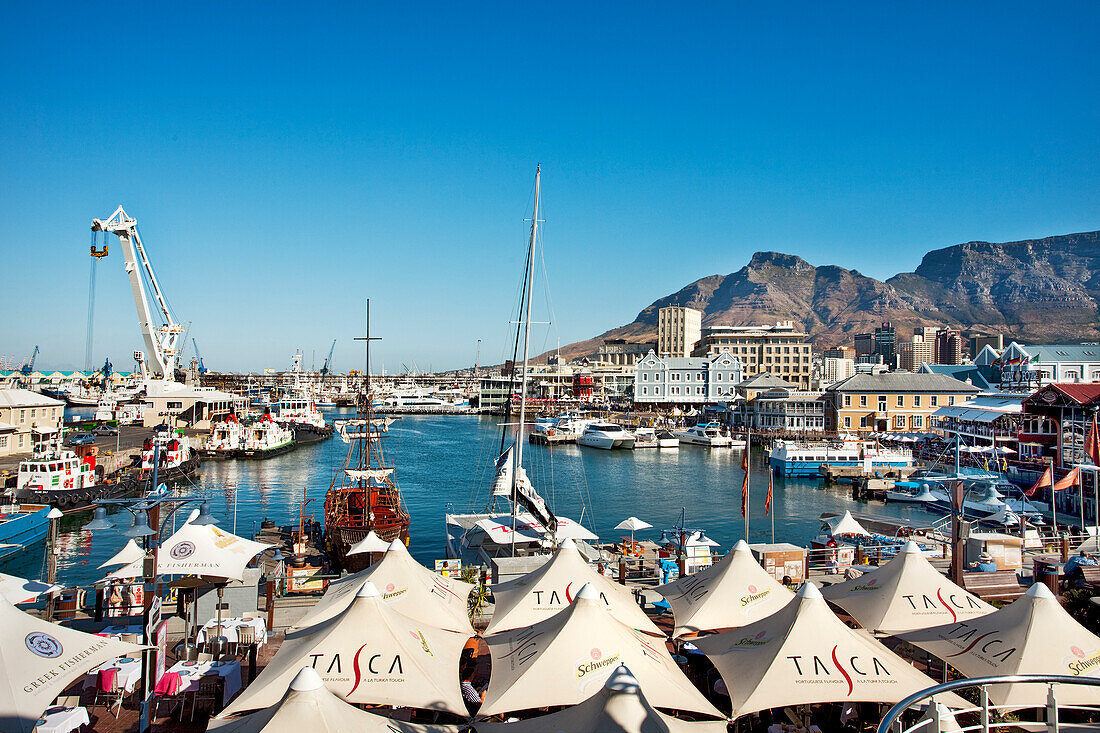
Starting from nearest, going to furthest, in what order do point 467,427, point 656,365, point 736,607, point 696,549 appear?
point 736,607 < point 696,549 < point 467,427 < point 656,365

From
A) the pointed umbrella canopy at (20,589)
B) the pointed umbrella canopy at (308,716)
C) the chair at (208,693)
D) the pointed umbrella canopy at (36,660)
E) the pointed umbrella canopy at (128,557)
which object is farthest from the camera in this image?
the pointed umbrella canopy at (128,557)

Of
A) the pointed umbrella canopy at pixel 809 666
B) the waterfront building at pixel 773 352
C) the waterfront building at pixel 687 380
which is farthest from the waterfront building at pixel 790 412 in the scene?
the pointed umbrella canopy at pixel 809 666

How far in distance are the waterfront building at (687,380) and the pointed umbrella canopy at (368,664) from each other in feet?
303

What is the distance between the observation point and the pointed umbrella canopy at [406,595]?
10342 mm

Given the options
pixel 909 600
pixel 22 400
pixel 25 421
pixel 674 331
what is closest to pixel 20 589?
pixel 909 600

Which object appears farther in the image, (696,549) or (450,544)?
(450,544)

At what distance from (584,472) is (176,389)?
47136 mm

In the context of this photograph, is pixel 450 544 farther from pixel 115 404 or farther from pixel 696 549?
pixel 115 404

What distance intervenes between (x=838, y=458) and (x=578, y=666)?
4593 cm

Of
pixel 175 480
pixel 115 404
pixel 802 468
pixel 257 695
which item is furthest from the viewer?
pixel 115 404

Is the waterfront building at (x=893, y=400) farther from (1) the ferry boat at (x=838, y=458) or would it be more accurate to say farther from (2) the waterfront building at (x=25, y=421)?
(2) the waterfront building at (x=25, y=421)

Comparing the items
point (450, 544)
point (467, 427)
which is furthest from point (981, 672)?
point (467, 427)

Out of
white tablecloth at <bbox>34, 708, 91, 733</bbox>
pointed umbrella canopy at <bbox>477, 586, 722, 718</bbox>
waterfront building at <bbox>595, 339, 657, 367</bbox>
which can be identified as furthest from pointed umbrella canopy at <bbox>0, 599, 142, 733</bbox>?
waterfront building at <bbox>595, 339, 657, 367</bbox>

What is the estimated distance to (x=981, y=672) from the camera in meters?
8.48
